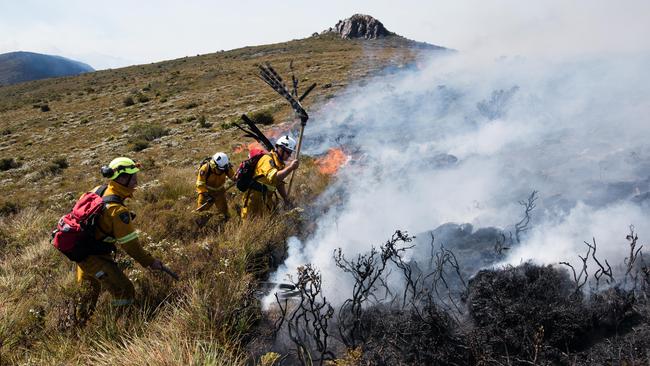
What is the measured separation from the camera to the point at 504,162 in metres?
7.91

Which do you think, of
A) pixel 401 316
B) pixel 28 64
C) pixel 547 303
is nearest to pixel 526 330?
pixel 547 303

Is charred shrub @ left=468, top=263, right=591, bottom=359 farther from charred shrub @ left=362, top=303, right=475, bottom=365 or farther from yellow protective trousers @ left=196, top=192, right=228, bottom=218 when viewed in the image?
yellow protective trousers @ left=196, top=192, right=228, bottom=218

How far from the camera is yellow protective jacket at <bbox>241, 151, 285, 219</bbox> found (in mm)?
5551

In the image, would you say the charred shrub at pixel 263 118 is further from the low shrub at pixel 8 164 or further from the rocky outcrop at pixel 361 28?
the rocky outcrop at pixel 361 28

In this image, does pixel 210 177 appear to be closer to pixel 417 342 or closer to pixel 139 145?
pixel 417 342

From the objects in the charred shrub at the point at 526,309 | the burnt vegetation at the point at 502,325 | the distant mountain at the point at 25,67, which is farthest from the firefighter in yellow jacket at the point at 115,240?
the distant mountain at the point at 25,67

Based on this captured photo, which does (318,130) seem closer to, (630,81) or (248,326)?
(630,81)

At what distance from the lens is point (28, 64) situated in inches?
5842

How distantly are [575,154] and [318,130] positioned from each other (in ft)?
26.2

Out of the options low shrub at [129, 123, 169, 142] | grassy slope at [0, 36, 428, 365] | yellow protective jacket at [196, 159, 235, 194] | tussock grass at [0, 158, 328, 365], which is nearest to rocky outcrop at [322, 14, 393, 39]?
low shrub at [129, 123, 169, 142]

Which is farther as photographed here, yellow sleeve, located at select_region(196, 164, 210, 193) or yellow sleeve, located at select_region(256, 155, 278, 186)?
yellow sleeve, located at select_region(196, 164, 210, 193)

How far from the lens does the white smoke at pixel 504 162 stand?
→ 5.17 metres

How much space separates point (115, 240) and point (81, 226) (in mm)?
334

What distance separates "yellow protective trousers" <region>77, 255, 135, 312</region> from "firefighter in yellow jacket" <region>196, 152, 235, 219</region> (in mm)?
2848
